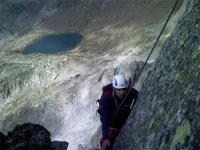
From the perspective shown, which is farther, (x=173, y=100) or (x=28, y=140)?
(x=28, y=140)

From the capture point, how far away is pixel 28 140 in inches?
433

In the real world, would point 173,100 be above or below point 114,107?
above

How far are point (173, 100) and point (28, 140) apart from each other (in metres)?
5.38

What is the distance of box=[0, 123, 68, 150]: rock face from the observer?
10.7 m

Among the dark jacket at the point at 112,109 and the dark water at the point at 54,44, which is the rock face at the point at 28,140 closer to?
the dark jacket at the point at 112,109

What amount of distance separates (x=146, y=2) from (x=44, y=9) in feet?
105

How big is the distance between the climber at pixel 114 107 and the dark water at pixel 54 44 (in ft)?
211

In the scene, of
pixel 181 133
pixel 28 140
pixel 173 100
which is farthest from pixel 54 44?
pixel 181 133

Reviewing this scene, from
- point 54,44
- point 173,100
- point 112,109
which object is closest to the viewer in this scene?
point 173,100

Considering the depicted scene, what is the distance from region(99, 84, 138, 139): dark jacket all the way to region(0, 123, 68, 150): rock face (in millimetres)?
1907

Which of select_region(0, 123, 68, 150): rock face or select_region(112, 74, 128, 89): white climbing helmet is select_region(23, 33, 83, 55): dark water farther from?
select_region(112, 74, 128, 89): white climbing helmet

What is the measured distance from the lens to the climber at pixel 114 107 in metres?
9.94

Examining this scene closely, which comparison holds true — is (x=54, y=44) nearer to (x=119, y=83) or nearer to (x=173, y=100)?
(x=119, y=83)

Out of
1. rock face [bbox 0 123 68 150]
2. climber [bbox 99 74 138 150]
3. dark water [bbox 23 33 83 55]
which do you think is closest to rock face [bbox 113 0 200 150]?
climber [bbox 99 74 138 150]
